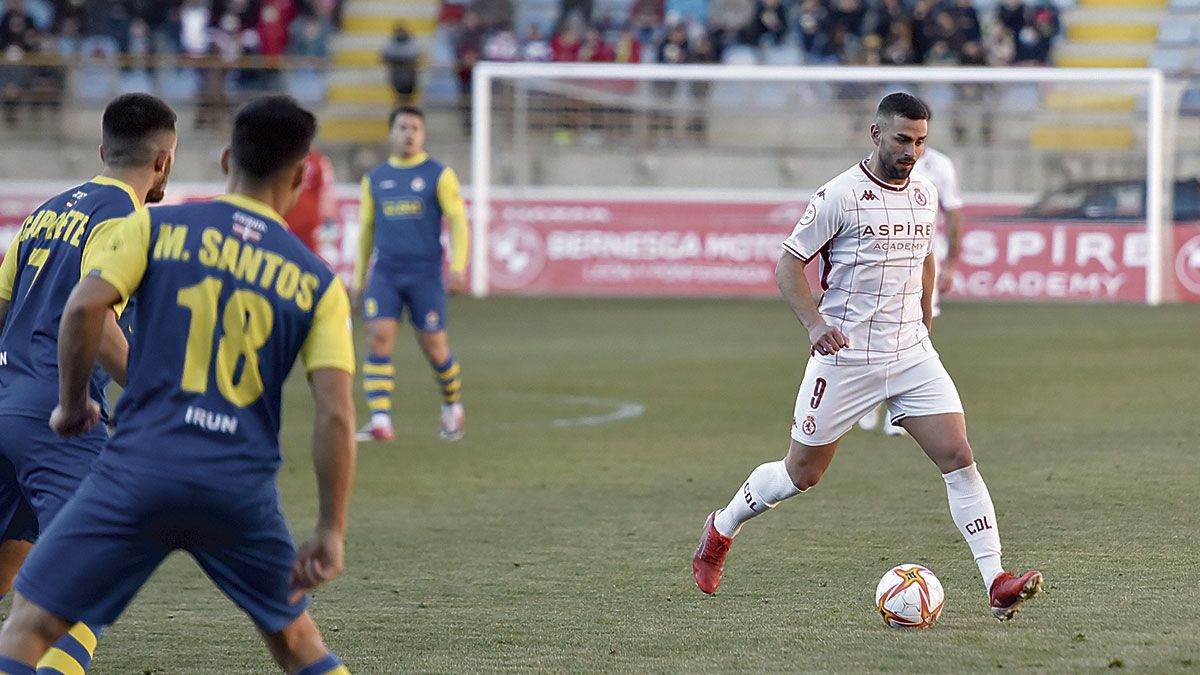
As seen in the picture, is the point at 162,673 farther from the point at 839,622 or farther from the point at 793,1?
the point at 793,1

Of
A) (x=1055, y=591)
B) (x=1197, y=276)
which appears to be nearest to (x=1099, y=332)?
(x=1197, y=276)

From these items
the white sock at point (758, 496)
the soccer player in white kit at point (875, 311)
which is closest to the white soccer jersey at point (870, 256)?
the soccer player in white kit at point (875, 311)

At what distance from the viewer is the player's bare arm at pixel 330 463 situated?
396cm

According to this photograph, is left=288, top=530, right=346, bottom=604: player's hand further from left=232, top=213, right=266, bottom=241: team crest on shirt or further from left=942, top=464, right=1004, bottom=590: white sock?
left=942, top=464, right=1004, bottom=590: white sock

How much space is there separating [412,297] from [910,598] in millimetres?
6251

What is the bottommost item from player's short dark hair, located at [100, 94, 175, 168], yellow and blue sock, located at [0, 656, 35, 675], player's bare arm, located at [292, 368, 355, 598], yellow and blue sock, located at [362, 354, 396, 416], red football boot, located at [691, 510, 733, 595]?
yellow and blue sock, located at [362, 354, 396, 416]

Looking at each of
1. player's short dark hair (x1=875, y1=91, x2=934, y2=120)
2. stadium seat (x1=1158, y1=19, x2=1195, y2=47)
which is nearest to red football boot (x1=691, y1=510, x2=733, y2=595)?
player's short dark hair (x1=875, y1=91, x2=934, y2=120)

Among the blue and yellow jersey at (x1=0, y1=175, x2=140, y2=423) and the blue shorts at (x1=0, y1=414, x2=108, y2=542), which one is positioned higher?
the blue and yellow jersey at (x1=0, y1=175, x2=140, y2=423)

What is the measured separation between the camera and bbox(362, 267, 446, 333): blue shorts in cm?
1156

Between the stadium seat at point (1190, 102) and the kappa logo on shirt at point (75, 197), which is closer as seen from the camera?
the kappa logo on shirt at point (75, 197)

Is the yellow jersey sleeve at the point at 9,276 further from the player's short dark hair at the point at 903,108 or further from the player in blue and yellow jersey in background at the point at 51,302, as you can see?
the player's short dark hair at the point at 903,108

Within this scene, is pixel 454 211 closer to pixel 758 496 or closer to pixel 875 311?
pixel 758 496

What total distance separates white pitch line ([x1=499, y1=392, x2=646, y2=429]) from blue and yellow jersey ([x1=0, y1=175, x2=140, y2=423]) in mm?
7070

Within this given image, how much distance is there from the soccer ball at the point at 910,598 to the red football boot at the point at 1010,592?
Result: 0.19 meters
